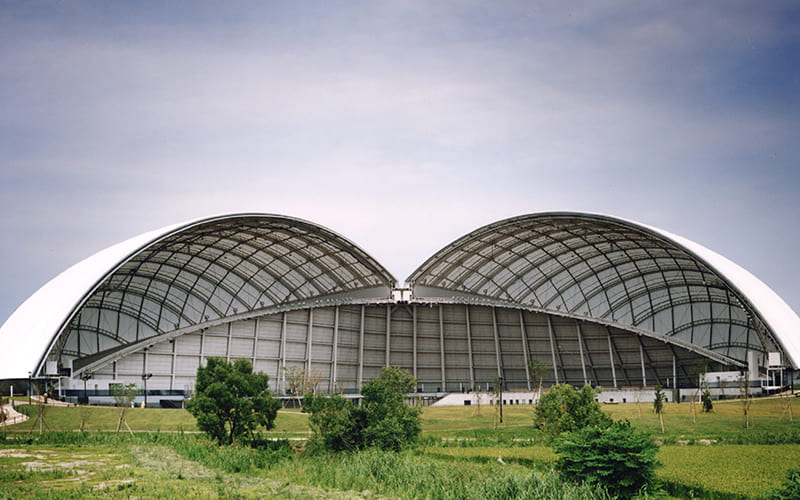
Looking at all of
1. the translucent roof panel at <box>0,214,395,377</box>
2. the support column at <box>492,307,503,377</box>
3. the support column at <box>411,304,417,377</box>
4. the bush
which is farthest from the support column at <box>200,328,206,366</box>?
→ the bush

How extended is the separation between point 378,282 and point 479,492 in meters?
59.6

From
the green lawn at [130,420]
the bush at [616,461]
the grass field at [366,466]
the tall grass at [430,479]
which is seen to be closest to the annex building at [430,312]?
the green lawn at [130,420]

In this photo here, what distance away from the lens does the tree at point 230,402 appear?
36562mm

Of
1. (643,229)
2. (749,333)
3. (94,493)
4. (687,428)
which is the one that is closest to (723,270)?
(643,229)

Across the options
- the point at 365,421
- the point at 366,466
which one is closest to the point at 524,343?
the point at 365,421

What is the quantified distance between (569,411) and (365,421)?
1082 centimetres

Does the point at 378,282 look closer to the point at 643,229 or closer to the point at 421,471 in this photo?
the point at 643,229

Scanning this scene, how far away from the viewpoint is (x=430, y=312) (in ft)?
283

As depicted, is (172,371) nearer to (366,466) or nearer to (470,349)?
(470,349)

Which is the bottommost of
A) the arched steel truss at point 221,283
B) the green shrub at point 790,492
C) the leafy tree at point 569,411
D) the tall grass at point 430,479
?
the tall grass at point 430,479

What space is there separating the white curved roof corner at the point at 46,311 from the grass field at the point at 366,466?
6651 millimetres

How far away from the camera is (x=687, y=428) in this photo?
143ft

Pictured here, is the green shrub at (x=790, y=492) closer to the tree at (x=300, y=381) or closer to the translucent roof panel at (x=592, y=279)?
the translucent roof panel at (x=592, y=279)

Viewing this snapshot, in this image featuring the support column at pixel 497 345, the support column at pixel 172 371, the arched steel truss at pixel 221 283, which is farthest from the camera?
the support column at pixel 497 345
